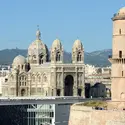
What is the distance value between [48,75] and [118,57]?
97392 millimetres

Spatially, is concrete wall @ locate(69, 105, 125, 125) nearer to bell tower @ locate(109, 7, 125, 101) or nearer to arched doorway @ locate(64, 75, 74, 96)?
bell tower @ locate(109, 7, 125, 101)

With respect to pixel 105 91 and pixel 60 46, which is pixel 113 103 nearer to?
pixel 60 46

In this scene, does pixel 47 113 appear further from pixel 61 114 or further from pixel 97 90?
pixel 97 90

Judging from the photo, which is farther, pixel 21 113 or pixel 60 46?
pixel 60 46

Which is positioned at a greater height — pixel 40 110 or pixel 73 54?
pixel 73 54

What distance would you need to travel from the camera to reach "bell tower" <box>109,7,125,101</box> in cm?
6644

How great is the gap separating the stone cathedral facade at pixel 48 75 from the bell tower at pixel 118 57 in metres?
92.4

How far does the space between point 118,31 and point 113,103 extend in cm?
747

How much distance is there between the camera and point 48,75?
16362 centimetres

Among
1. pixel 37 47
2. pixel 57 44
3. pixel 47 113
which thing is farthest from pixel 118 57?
pixel 37 47

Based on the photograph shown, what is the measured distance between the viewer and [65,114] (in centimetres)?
9988

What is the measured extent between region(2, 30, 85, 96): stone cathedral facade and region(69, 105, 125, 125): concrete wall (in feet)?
305

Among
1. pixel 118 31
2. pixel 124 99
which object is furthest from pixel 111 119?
pixel 118 31

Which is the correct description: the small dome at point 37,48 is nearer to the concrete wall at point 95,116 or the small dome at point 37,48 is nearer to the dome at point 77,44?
the dome at point 77,44
